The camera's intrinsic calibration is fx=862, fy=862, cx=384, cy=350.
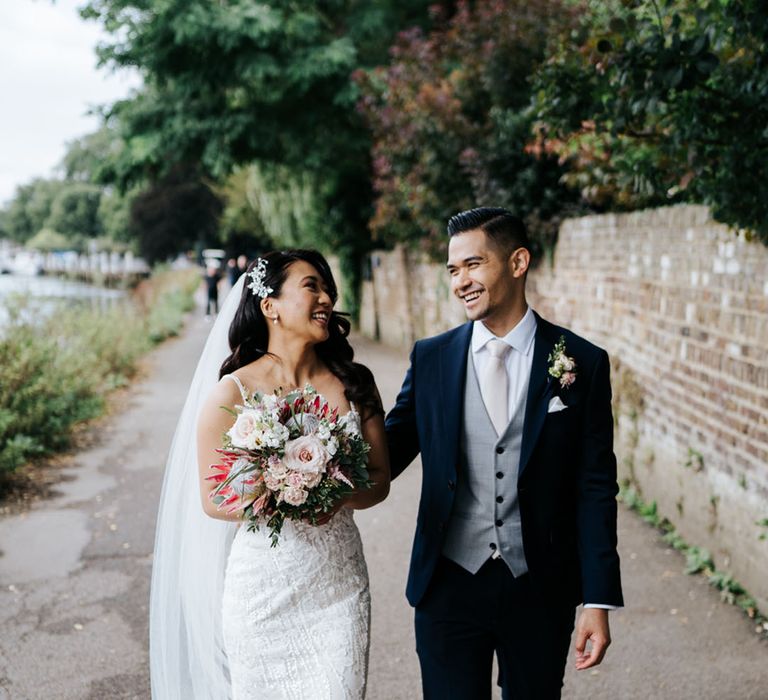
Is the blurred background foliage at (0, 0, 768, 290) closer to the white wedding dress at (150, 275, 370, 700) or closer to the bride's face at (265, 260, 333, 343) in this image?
the bride's face at (265, 260, 333, 343)

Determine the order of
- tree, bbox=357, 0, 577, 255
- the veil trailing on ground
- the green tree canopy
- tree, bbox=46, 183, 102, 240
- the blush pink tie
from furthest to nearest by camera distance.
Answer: tree, bbox=46, 183, 102, 240, the green tree canopy, tree, bbox=357, 0, 577, 255, the veil trailing on ground, the blush pink tie

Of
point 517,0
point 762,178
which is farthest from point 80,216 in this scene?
point 762,178

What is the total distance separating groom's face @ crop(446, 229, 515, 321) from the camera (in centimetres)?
264

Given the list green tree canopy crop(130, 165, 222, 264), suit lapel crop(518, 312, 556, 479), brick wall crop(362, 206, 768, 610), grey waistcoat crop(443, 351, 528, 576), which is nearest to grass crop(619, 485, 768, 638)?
brick wall crop(362, 206, 768, 610)

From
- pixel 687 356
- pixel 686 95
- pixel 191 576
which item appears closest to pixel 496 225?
pixel 191 576

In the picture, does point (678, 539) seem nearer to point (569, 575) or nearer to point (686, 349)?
point (686, 349)

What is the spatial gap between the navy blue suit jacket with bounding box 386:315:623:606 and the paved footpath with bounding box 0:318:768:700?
6.01 feet

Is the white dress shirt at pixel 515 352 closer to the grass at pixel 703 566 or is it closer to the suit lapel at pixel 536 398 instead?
the suit lapel at pixel 536 398

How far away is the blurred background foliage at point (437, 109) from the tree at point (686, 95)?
0.5 inches

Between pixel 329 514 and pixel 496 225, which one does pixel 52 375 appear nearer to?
pixel 329 514

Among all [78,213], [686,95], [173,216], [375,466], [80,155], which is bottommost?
[375,466]

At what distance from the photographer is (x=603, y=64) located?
14.6ft

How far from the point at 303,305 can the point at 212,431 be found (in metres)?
0.52

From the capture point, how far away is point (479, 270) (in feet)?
8.67
